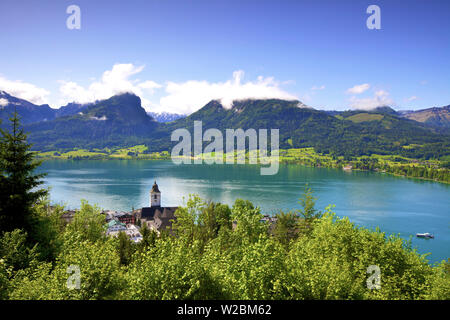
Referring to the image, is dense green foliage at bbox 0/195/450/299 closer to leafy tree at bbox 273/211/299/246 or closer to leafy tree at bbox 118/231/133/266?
leafy tree at bbox 118/231/133/266

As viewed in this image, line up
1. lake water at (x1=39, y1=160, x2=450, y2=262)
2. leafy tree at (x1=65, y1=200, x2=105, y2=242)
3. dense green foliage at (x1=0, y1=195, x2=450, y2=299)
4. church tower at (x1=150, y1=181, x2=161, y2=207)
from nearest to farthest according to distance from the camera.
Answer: dense green foliage at (x1=0, y1=195, x2=450, y2=299)
leafy tree at (x1=65, y1=200, x2=105, y2=242)
church tower at (x1=150, y1=181, x2=161, y2=207)
lake water at (x1=39, y1=160, x2=450, y2=262)

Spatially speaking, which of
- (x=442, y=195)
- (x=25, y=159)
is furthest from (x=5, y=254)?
(x=442, y=195)

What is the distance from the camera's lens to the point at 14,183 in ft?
60.1

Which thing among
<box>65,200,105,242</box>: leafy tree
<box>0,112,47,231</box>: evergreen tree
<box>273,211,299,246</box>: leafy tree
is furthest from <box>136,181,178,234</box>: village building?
<box>0,112,47,231</box>: evergreen tree

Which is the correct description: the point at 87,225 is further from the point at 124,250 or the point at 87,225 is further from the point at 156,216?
the point at 156,216

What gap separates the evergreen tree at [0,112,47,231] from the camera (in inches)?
706

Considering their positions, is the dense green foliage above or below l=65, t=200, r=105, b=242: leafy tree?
above

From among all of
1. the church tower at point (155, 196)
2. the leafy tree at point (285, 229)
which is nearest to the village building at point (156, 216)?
the church tower at point (155, 196)

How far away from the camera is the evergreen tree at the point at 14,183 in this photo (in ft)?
58.8

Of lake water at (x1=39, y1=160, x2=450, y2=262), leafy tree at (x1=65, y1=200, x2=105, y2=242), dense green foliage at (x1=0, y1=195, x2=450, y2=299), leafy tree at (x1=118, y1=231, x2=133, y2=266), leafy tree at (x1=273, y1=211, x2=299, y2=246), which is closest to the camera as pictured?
dense green foliage at (x1=0, y1=195, x2=450, y2=299)

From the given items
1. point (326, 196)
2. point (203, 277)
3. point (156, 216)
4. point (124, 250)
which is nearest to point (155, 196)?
point (156, 216)

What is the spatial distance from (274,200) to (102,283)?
272ft

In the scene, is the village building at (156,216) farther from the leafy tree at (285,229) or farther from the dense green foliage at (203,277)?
the dense green foliage at (203,277)
